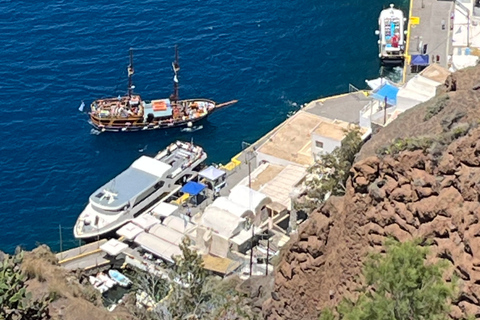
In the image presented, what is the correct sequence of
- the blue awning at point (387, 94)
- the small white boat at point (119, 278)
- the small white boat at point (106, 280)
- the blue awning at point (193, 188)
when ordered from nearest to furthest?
the small white boat at point (106, 280) → the small white boat at point (119, 278) → the blue awning at point (193, 188) → the blue awning at point (387, 94)

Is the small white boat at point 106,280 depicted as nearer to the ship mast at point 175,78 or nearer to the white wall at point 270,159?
the white wall at point 270,159

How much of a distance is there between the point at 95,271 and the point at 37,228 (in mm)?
11747

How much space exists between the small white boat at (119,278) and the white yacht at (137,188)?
6834 mm

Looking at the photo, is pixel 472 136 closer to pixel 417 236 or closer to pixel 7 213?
pixel 417 236

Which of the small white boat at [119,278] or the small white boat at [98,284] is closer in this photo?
the small white boat at [98,284]

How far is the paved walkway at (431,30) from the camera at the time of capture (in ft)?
381

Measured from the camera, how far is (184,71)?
122 meters

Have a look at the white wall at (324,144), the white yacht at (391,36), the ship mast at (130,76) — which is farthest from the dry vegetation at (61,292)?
the white yacht at (391,36)

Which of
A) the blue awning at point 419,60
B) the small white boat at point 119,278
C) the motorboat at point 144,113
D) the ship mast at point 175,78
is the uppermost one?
the blue awning at point 419,60

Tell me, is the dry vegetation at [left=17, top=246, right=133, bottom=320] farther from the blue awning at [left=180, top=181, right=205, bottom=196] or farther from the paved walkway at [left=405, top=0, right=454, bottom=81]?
the paved walkway at [left=405, top=0, right=454, bottom=81]

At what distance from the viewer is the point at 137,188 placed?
95500 millimetres

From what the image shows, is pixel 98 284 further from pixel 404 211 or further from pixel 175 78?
pixel 404 211

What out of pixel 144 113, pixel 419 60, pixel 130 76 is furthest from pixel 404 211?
pixel 130 76

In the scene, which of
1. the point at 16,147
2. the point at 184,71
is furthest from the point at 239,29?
the point at 16,147
